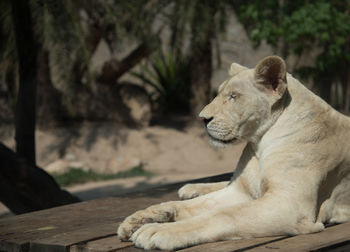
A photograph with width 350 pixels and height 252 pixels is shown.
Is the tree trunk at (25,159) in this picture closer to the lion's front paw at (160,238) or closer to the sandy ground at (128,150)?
the lion's front paw at (160,238)

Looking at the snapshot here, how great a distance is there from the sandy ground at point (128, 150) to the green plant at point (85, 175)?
1.31 ft

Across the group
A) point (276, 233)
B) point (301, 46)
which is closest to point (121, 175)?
point (301, 46)

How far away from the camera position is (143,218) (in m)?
2.88

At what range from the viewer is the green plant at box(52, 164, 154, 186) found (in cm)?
1077

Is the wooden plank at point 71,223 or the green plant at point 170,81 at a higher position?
the green plant at point 170,81

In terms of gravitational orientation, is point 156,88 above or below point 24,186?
above

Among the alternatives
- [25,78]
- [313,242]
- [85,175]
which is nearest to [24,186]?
[25,78]

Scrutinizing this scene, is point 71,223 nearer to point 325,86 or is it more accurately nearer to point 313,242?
point 313,242

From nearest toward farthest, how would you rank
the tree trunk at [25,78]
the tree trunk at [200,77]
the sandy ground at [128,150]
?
the tree trunk at [25,78], the sandy ground at [128,150], the tree trunk at [200,77]

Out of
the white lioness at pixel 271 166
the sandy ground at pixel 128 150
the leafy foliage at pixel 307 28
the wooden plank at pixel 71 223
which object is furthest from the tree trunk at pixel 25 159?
the leafy foliage at pixel 307 28

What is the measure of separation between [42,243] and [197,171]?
905 cm

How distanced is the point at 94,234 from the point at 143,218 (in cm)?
28

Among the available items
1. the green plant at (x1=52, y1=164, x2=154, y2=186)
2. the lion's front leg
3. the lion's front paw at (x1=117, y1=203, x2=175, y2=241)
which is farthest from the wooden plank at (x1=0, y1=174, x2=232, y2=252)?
the green plant at (x1=52, y1=164, x2=154, y2=186)

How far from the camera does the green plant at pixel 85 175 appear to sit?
10773 millimetres
